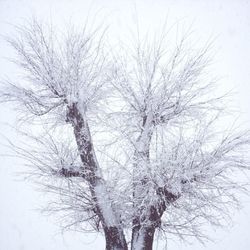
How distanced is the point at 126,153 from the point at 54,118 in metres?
2.02

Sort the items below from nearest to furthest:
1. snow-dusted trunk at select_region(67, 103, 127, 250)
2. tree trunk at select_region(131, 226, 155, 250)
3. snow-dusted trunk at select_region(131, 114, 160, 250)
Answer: snow-dusted trunk at select_region(131, 114, 160, 250) < tree trunk at select_region(131, 226, 155, 250) < snow-dusted trunk at select_region(67, 103, 127, 250)

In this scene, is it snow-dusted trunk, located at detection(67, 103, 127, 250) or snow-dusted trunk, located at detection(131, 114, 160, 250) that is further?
snow-dusted trunk, located at detection(67, 103, 127, 250)

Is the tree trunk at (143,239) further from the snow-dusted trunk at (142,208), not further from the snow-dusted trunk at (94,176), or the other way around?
the snow-dusted trunk at (94,176)

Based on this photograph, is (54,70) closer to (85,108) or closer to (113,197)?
(85,108)

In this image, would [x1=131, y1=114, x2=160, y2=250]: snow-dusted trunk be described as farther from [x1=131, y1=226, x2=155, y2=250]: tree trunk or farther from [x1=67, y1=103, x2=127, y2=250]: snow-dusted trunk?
[x1=67, y1=103, x2=127, y2=250]: snow-dusted trunk

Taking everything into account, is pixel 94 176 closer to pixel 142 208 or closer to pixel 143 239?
pixel 142 208

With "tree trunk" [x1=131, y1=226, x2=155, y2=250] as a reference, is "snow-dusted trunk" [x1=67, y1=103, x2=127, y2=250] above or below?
above

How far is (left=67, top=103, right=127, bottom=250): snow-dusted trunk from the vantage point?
8383 mm

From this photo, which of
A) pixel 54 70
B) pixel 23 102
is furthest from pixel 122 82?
pixel 23 102

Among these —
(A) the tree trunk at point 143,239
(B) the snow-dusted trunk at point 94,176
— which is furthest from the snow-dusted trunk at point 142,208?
(B) the snow-dusted trunk at point 94,176

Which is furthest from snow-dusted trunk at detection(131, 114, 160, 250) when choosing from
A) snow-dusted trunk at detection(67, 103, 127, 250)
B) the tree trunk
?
snow-dusted trunk at detection(67, 103, 127, 250)

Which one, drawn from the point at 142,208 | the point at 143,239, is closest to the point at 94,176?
the point at 142,208

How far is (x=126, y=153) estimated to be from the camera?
8.13 m

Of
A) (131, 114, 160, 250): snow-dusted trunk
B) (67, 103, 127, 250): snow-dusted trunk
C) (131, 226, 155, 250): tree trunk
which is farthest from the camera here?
(67, 103, 127, 250): snow-dusted trunk
